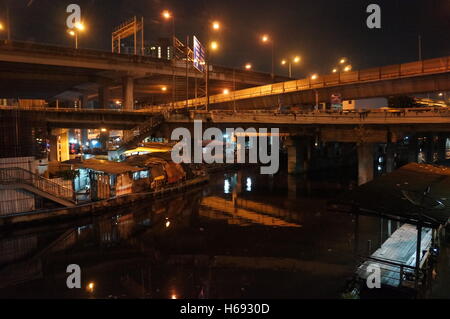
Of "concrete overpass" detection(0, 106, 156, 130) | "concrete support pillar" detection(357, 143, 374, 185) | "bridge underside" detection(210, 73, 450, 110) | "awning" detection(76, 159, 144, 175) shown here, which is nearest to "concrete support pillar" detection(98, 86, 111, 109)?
"concrete overpass" detection(0, 106, 156, 130)

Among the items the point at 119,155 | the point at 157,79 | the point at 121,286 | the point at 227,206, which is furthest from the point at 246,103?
the point at 121,286

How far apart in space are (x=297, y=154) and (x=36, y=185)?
107 feet

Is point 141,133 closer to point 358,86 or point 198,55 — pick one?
point 198,55

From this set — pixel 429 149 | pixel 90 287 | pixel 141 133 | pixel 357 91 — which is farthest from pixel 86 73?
pixel 429 149

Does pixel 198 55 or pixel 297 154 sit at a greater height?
pixel 198 55

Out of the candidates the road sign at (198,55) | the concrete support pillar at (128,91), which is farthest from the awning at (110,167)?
the concrete support pillar at (128,91)

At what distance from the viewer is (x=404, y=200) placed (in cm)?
1190

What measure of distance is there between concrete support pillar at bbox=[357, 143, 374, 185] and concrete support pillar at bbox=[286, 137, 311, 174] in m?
11.9

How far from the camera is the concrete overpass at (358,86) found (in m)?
35.7

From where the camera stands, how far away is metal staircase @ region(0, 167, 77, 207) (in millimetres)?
21631

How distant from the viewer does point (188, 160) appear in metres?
41.2

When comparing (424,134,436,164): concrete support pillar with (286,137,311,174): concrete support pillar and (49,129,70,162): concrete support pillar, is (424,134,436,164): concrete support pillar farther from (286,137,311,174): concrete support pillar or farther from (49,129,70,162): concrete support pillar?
(49,129,70,162): concrete support pillar

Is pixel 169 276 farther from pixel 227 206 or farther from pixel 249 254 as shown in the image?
pixel 227 206

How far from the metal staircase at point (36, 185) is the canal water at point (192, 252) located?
2064mm
